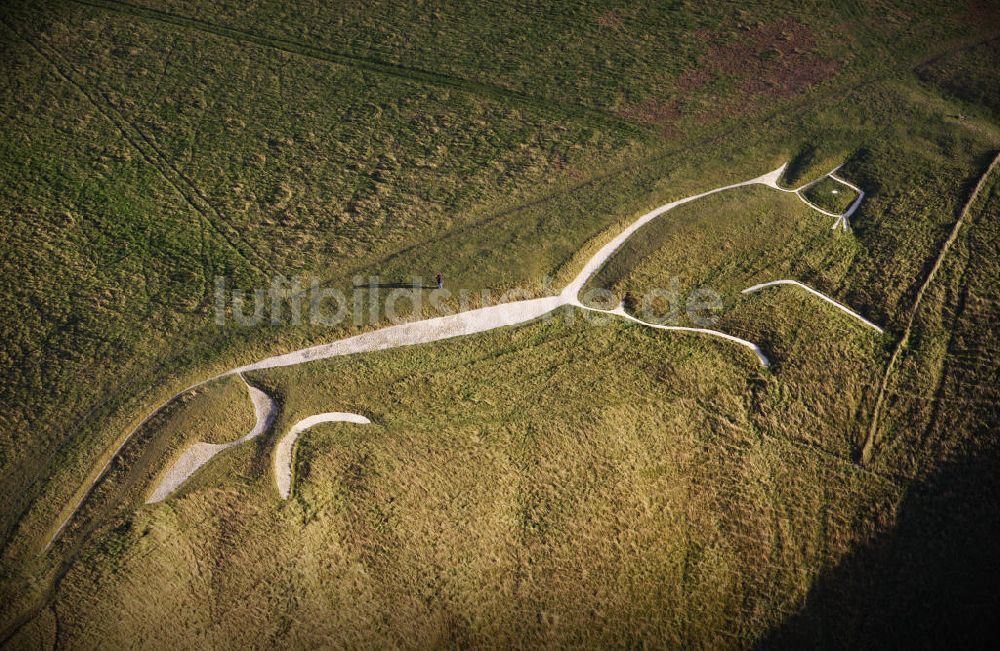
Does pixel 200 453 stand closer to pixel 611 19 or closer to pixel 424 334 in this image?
pixel 424 334

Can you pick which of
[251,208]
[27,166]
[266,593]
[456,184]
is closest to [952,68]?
[456,184]

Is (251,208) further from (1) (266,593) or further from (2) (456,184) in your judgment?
(1) (266,593)

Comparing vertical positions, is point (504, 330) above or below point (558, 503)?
above

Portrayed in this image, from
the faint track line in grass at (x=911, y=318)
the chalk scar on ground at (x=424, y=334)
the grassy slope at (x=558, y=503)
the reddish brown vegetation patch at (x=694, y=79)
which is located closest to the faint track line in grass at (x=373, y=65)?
the reddish brown vegetation patch at (x=694, y=79)

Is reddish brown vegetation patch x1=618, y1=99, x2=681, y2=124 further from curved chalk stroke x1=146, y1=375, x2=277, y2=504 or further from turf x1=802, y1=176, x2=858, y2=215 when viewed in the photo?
curved chalk stroke x1=146, y1=375, x2=277, y2=504

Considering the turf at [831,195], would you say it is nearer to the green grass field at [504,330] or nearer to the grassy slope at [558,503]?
the green grass field at [504,330]

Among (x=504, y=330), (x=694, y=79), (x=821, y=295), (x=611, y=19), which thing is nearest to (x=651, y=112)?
(x=694, y=79)
